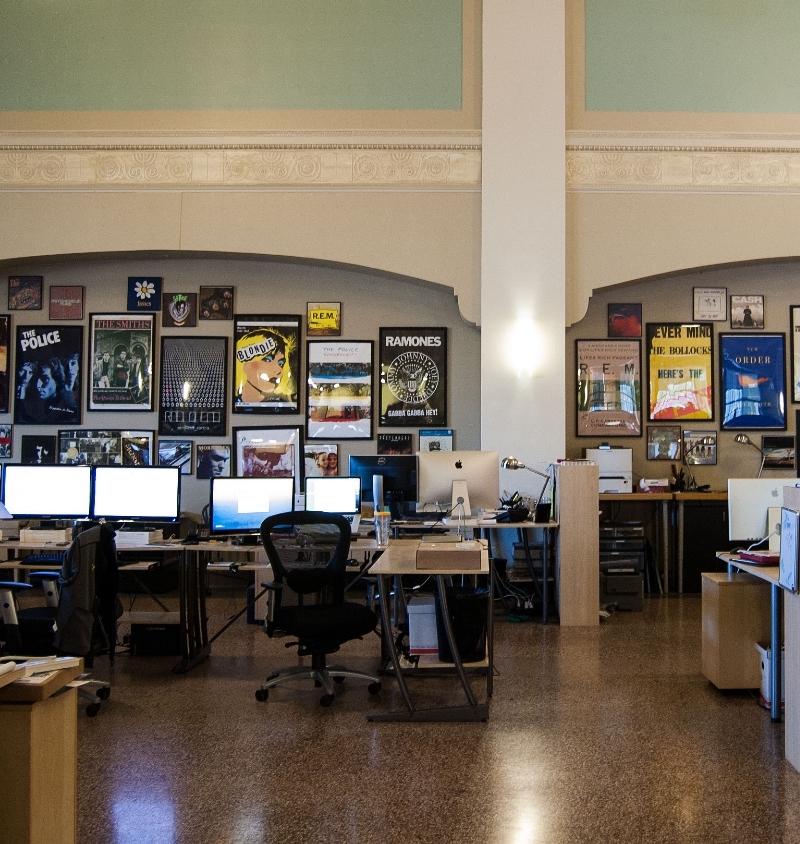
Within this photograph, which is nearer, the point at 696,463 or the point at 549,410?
the point at 549,410

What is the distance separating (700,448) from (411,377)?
2.89 metres

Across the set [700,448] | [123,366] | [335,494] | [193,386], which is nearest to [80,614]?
[335,494]

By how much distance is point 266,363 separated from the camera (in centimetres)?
885

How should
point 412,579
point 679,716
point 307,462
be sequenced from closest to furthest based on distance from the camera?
point 679,716
point 412,579
point 307,462

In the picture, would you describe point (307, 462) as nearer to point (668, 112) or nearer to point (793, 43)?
point (668, 112)

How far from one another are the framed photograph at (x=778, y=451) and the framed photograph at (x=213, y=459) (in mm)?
5199

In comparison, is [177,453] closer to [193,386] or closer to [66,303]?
[193,386]

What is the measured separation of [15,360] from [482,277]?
15.1 feet

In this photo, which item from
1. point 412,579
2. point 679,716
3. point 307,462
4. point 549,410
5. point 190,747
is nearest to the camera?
point 190,747

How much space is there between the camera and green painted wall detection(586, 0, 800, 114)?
849 cm

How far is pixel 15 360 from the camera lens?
891 cm

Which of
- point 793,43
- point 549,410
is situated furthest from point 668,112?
point 549,410

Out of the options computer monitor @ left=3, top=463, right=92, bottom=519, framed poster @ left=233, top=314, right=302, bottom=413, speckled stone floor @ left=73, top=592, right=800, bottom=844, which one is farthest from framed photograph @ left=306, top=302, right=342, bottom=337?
speckled stone floor @ left=73, top=592, right=800, bottom=844

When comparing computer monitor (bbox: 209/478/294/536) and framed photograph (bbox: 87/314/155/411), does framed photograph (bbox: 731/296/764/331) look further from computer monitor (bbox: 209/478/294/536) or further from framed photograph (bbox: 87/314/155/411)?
framed photograph (bbox: 87/314/155/411)
